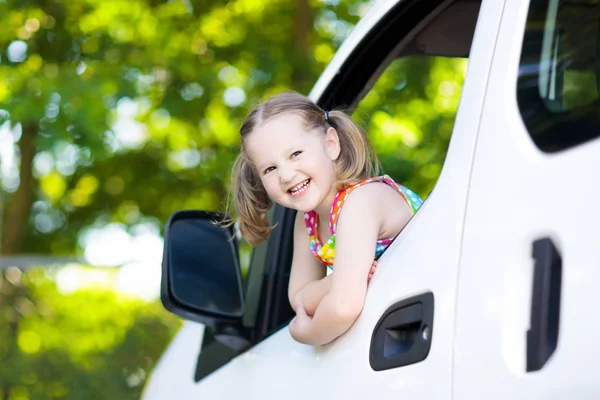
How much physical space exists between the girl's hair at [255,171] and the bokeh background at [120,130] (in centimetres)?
317

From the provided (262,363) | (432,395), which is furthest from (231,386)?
(432,395)

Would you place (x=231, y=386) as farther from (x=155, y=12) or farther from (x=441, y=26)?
(x=155, y=12)

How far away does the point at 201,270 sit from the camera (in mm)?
2461

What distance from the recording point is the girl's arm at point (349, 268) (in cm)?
173

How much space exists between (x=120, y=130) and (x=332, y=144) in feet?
23.1

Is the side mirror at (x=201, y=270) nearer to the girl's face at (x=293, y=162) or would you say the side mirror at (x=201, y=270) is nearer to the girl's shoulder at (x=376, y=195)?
the girl's face at (x=293, y=162)

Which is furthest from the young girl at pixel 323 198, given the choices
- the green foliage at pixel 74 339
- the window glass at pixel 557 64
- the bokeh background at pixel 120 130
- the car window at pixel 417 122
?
the green foliage at pixel 74 339

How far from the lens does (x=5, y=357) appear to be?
29.2 feet

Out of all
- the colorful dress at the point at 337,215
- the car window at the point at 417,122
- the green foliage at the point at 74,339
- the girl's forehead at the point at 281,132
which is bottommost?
the green foliage at the point at 74,339

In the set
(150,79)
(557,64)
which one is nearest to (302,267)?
(557,64)

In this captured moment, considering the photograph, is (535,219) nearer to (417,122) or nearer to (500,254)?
(500,254)

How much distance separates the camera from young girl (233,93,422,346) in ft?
5.75

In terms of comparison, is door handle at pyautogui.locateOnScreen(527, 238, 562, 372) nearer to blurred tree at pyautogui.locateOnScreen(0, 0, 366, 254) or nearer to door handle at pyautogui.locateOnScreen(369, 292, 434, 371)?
door handle at pyautogui.locateOnScreen(369, 292, 434, 371)

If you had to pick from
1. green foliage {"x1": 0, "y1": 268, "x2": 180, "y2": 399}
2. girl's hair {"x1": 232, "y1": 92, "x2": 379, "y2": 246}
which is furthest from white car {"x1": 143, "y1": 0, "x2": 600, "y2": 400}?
green foliage {"x1": 0, "y1": 268, "x2": 180, "y2": 399}
